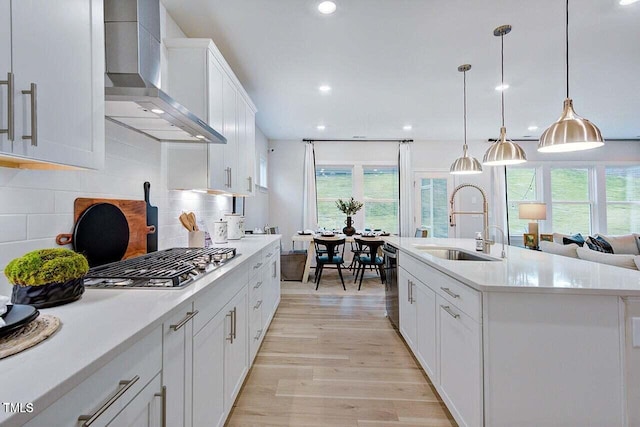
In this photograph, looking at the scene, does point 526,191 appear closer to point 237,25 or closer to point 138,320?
point 237,25

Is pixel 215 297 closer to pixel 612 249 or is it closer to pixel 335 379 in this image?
pixel 335 379

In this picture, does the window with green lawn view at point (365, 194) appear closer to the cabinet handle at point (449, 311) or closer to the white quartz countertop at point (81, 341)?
the cabinet handle at point (449, 311)

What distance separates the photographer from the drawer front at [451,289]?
4.36 feet

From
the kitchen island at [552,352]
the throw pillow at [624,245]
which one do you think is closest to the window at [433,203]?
the throw pillow at [624,245]

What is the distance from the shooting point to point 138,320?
834mm

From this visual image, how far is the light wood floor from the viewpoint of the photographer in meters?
1.71

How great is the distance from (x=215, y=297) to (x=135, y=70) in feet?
4.00

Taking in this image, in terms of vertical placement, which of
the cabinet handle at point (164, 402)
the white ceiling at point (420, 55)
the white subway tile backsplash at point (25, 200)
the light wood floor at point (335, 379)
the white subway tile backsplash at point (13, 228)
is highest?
the white ceiling at point (420, 55)

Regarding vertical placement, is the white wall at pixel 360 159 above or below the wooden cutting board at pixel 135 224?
above

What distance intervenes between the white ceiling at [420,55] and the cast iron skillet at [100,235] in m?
1.65

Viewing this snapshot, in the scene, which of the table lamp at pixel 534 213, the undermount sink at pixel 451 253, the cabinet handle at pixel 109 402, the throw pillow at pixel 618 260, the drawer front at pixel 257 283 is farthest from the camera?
the table lamp at pixel 534 213

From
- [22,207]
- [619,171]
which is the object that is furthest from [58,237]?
[619,171]

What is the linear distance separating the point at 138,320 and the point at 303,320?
253cm

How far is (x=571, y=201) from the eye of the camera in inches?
245
